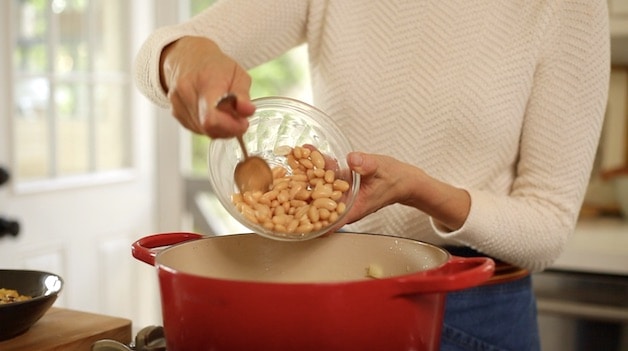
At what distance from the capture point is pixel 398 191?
82 centimetres

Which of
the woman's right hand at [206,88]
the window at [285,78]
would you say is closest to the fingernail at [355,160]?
the woman's right hand at [206,88]

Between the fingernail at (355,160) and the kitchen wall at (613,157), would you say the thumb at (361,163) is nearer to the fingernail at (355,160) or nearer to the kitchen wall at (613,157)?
the fingernail at (355,160)

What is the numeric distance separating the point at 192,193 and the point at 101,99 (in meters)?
0.44

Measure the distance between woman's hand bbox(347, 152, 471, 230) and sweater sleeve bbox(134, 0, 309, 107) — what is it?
0.26m

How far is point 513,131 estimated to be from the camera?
0.97 metres

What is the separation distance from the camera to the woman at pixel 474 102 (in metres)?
0.94

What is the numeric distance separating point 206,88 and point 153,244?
17cm

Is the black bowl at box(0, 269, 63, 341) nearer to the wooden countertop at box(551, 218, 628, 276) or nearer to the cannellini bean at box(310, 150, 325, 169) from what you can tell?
the cannellini bean at box(310, 150, 325, 169)

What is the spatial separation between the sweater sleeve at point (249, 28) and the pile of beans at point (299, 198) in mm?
208

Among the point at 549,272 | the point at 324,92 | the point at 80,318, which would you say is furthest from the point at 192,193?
the point at 80,318

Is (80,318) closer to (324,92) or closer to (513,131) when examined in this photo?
(324,92)

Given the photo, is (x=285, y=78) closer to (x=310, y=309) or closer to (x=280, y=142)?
(x=280, y=142)

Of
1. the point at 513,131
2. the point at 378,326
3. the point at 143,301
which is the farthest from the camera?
the point at 143,301

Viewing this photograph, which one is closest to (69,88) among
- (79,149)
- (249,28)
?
(79,149)
